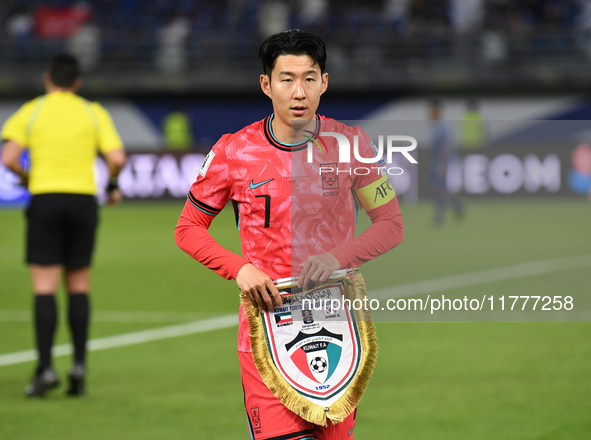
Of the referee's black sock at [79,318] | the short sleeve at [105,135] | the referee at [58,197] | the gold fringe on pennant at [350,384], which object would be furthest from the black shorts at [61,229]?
the gold fringe on pennant at [350,384]

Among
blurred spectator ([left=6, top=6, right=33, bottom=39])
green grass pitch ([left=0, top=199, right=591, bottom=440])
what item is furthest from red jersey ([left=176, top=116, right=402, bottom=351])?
blurred spectator ([left=6, top=6, right=33, bottom=39])

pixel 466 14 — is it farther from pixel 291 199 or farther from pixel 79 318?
pixel 291 199

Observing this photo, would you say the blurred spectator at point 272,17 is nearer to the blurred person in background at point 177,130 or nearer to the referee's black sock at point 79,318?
the blurred person in background at point 177,130

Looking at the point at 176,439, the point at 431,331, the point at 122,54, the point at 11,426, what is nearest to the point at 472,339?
the point at 431,331

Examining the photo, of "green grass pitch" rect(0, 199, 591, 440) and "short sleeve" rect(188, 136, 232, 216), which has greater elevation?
"short sleeve" rect(188, 136, 232, 216)

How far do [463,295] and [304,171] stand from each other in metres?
0.81

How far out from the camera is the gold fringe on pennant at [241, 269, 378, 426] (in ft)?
8.78

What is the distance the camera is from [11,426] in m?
4.86

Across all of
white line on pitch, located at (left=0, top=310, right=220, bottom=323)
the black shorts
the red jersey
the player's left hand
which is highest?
the red jersey

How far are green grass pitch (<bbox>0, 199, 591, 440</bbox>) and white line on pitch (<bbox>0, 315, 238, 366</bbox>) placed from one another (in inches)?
5.8

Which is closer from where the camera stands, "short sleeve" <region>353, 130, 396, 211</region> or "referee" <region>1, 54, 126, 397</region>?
"short sleeve" <region>353, 130, 396, 211</region>

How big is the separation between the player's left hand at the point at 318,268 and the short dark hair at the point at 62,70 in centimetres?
359

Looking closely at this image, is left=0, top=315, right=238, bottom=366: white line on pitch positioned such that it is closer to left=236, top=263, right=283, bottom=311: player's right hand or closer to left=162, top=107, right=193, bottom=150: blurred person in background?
left=236, top=263, right=283, bottom=311: player's right hand

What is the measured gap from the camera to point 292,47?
267cm
